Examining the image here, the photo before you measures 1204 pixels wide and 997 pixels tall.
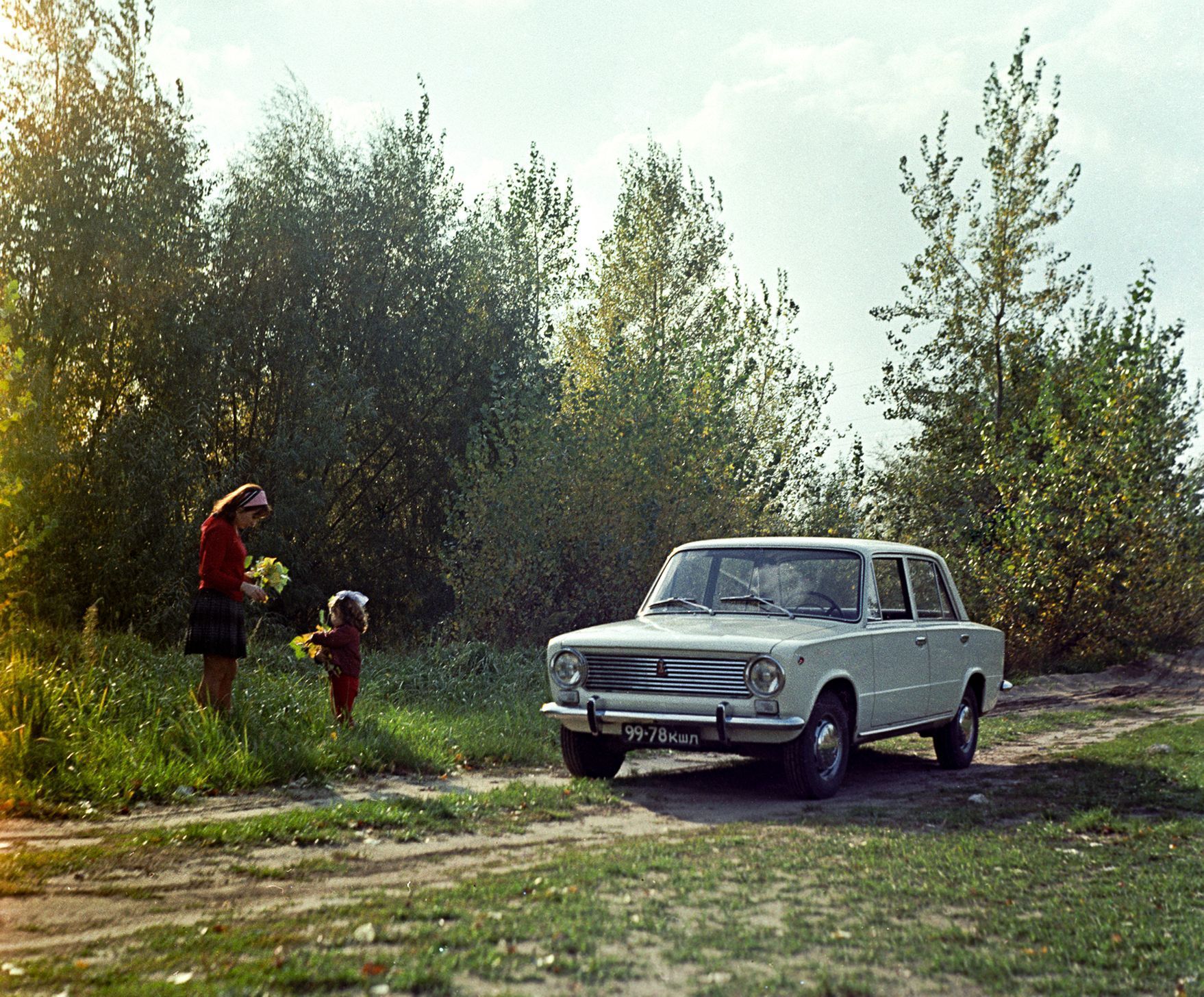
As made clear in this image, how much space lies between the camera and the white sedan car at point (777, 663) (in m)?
8.66

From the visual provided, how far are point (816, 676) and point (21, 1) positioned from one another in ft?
63.5

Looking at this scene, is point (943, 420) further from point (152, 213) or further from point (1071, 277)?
point (152, 213)

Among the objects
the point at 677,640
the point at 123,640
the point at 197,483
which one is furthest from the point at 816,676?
the point at 197,483

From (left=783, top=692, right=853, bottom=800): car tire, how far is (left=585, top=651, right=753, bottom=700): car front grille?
0.60 m

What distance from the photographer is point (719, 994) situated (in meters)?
4.24

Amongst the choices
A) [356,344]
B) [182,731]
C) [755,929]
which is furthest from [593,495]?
[755,929]

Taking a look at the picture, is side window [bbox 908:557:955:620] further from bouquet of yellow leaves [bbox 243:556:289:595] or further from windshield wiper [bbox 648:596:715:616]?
bouquet of yellow leaves [bbox 243:556:289:595]

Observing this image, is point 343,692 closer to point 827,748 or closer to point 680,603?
point 680,603

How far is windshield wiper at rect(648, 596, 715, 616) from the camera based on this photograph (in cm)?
997

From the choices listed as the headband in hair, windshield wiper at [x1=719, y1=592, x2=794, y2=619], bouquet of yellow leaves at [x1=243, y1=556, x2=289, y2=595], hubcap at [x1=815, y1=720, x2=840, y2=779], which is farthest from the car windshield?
the headband in hair

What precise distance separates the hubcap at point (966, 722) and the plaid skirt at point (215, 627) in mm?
6352

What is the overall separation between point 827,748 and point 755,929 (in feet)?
13.4

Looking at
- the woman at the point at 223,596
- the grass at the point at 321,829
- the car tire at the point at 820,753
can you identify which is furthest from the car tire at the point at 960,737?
the woman at the point at 223,596

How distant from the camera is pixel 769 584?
393 inches
